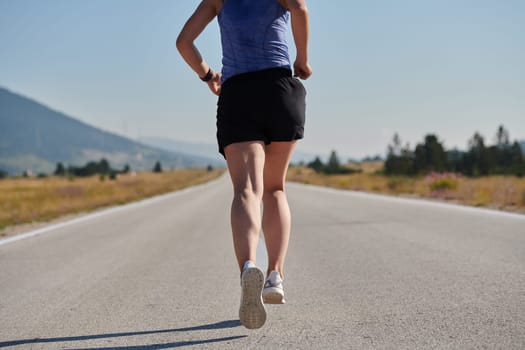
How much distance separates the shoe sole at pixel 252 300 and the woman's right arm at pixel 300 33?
118 cm

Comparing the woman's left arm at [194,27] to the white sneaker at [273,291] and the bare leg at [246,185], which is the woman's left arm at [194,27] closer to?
the bare leg at [246,185]

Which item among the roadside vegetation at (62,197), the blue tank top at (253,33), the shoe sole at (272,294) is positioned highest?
the blue tank top at (253,33)

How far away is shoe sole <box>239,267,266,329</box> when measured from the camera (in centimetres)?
232

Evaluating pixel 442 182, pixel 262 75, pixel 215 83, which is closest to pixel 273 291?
pixel 262 75

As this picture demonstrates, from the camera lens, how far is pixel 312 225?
8.35 metres

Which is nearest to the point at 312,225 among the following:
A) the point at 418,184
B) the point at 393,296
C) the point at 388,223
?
the point at 388,223

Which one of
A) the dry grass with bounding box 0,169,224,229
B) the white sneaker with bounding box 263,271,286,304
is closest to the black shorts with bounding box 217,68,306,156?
the white sneaker with bounding box 263,271,286,304

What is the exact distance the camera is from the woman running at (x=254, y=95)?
2.70 meters

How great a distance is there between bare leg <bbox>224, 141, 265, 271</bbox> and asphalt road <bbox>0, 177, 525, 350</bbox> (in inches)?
20.3

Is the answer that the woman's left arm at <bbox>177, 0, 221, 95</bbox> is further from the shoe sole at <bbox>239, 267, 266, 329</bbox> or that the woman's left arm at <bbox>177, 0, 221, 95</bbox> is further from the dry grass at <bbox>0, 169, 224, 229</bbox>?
the dry grass at <bbox>0, 169, 224, 229</bbox>

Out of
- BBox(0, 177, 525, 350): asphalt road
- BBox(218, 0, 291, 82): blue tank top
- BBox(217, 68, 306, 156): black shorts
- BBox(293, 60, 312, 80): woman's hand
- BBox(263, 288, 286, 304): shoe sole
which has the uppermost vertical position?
BBox(218, 0, 291, 82): blue tank top

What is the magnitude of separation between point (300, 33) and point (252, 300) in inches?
54.2

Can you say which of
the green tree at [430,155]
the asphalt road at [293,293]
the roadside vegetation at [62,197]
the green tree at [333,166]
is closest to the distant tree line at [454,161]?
the green tree at [430,155]

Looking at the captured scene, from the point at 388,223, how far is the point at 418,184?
17.9 meters
